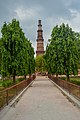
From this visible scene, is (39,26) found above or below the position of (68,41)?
above

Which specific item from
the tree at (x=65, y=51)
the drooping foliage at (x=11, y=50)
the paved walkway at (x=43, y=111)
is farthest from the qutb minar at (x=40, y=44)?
the paved walkway at (x=43, y=111)

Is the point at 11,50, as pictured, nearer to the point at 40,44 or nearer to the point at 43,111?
the point at 43,111

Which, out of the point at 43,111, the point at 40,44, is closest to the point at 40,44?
the point at 40,44

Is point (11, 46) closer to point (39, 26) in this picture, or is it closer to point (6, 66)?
point (6, 66)

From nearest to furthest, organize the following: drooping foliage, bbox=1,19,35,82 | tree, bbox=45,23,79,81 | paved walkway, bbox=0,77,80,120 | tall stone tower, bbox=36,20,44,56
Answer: paved walkway, bbox=0,77,80,120, drooping foliage, bbox=1,19,35,82, tree, bbox=45,23,79,81, tall stone tower, bbox=36,20,44,56

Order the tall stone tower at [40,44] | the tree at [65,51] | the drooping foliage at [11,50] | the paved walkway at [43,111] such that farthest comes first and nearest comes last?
the tall stone tower at [40,44]
the tree at [65,51]
the drooping foliage at [11,50]
the paved walkway at [43,111]

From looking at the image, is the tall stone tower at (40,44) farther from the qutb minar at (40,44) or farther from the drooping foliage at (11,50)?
the drooping foliage at (11,50)

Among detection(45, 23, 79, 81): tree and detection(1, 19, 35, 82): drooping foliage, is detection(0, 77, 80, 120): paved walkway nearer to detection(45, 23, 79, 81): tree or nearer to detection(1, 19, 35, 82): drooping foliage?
detection(1, 19, 35, 82): drooping foliage

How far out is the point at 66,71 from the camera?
3475 centimetres

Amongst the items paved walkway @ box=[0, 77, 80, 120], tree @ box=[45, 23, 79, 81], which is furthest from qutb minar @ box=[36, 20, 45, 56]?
paved walkway @ box=[0, 77, 80, 120]

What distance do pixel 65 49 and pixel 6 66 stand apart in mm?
7498

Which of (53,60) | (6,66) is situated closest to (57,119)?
(6,66)

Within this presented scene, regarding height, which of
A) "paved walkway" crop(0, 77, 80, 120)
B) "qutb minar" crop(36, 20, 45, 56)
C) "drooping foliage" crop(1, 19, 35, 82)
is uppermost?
"qutb minar" crop(36, 20, 45, 56)

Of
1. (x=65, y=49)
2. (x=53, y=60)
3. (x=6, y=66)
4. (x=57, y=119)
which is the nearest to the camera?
(x=57, y=119)
